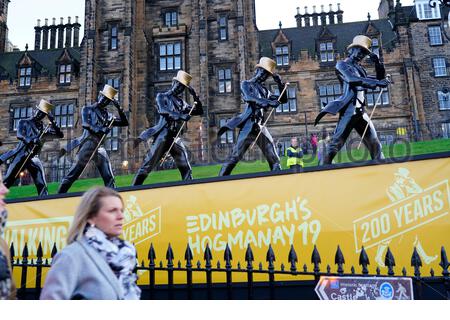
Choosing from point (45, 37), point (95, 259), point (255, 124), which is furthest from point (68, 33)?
point (95, 259)

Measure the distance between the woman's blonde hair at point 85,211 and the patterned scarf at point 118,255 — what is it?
0.05m

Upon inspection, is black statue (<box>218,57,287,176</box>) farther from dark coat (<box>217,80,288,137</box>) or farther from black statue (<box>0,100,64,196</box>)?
black statue (<box>0,100,64,196</box>)

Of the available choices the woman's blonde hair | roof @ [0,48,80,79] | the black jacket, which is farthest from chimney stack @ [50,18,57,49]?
the woman's blonde hair

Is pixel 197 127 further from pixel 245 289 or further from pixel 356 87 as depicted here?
pixel 245 289

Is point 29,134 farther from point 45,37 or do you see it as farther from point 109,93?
point 45,37

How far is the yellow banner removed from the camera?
5711 millimetres

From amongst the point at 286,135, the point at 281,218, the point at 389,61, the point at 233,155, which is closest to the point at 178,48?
the point at 286,135

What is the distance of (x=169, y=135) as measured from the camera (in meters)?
9.27

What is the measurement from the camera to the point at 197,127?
3067 cm

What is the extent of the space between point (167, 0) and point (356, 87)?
2880 centimetres

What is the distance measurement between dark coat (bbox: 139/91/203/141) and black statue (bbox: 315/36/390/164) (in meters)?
3.13

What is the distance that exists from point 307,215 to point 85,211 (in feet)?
13.4

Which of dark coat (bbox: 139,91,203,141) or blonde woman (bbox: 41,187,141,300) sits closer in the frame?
blonde woman (bbox: 41,187,141,300)

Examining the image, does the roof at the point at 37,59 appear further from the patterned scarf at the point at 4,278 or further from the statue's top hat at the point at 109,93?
the patterned scarf at the point at 4,278
